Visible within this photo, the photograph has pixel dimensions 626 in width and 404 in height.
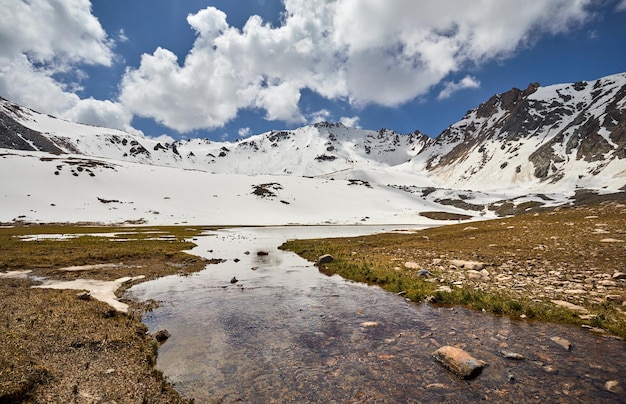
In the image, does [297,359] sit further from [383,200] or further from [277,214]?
[383,200]

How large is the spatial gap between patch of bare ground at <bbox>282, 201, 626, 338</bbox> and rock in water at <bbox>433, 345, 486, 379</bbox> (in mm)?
5553

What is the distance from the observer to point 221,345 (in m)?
11.4

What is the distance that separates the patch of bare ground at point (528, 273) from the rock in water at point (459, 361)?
5553 mm

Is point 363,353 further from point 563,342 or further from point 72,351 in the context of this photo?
point 72,351

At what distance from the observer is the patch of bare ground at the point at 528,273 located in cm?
1368

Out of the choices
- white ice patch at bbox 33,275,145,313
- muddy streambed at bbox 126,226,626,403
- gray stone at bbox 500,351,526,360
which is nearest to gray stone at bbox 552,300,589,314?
muddy streambed at bbox 126,226,626,403

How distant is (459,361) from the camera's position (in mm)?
9422

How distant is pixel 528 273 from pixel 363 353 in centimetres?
1450

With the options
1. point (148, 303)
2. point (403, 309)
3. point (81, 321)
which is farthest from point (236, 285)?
point (403, 309)

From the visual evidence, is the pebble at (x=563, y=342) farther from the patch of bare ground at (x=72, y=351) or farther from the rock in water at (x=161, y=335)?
the rock in water at (x=161, y=335)

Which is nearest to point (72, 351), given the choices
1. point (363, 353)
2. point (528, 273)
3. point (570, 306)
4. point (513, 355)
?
point (363, 353)

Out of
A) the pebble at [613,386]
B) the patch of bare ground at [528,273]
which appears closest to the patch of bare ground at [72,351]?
the pebble at [613,386]

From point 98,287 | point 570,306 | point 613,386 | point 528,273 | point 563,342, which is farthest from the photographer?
point 98,287

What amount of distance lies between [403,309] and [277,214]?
14213 centimetres
